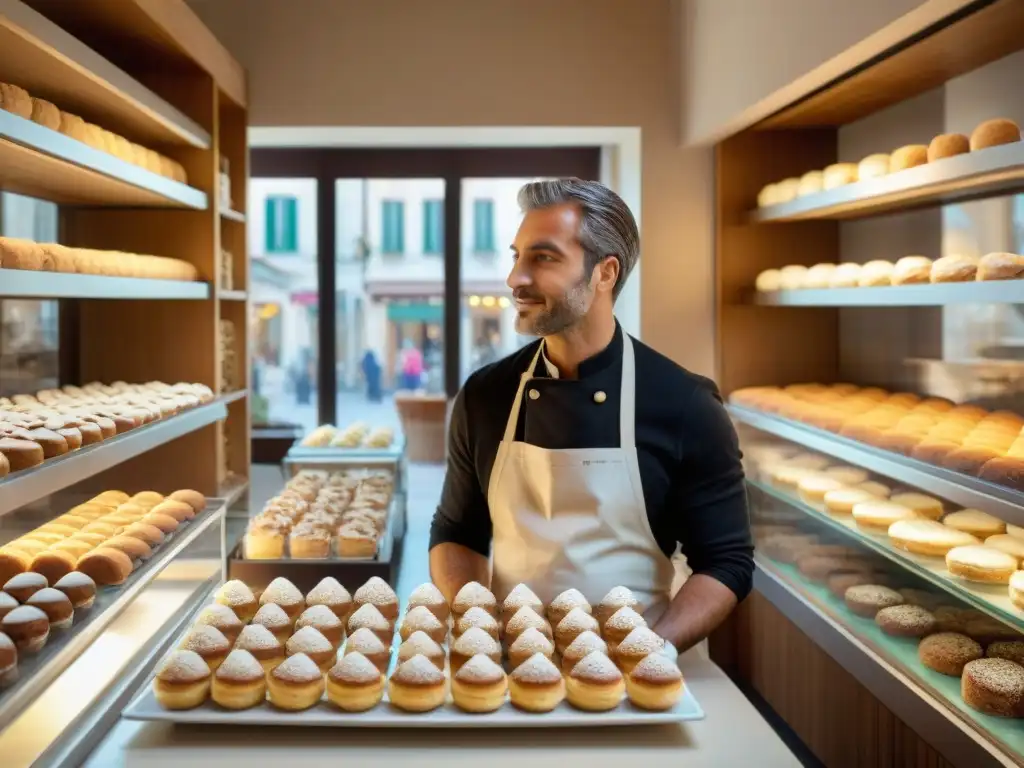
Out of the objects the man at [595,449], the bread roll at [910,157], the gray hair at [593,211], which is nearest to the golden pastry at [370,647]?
the man at [595,449]

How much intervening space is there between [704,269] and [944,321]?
1.08 metres

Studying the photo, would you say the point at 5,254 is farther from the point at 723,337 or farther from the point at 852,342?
the point at 852,342

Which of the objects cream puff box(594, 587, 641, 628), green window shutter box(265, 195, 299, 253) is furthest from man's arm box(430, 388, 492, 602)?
green window shutter box(265, 195, 299, 253)

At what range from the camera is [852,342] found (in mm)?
4105

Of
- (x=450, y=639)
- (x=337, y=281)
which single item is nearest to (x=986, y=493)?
(x=450, y=639)

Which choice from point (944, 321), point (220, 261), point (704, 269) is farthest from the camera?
point (704, 269)

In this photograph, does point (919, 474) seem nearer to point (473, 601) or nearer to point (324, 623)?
point (473, 601)

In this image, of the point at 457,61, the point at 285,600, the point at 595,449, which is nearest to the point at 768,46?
the point at 457,61

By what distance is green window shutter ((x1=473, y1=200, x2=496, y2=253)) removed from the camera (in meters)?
4.96

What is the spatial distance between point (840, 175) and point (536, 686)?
248 cm

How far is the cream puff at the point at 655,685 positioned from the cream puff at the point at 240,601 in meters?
0.69

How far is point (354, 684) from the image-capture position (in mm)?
1422

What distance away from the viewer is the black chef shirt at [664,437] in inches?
83.9

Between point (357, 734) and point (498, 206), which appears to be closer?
point (357, 734)
